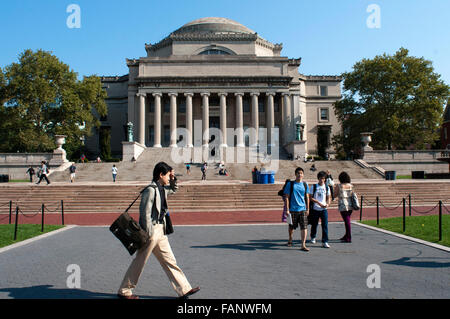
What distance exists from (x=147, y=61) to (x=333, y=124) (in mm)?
35856

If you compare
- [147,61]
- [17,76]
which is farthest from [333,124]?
[17,76]

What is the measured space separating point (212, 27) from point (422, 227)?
5913cm

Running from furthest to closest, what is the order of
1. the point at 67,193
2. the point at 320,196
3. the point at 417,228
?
1. the point at 67,193
2. the point at 417,228
3. the point at 320,196

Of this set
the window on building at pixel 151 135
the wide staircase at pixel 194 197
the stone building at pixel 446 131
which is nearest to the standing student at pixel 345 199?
the wide staircase at pixel 194 197

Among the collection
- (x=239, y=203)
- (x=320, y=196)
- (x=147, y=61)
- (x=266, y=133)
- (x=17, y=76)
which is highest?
(x=147, y=61)

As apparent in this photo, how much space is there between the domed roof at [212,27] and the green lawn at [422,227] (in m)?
55.9

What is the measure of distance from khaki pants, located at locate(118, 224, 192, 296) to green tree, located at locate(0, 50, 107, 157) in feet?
148

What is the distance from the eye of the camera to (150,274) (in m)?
6.83

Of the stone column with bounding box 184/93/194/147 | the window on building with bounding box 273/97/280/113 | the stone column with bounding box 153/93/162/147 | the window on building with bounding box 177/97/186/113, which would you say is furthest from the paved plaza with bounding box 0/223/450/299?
the window on building with bounding box 273/97/280/113

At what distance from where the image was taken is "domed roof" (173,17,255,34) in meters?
63.0

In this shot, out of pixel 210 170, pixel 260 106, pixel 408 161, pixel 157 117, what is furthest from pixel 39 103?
pixel 408 161

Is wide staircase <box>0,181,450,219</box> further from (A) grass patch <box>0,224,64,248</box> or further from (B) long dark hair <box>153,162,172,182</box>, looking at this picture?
(B) long dark hair <box>153,162,172,182</box>

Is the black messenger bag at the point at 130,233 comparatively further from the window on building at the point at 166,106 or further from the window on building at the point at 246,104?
the window on building at the point at 166,106
